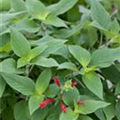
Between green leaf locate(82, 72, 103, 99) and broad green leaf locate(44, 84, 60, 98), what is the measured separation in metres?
0.06

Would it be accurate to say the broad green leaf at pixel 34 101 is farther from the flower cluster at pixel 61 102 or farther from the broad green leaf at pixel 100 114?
the broad green leaf at pixel 100 114

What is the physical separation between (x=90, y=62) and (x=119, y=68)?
6 cm

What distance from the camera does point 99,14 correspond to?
0.88m

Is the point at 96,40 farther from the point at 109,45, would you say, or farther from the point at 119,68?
the point at 119,68

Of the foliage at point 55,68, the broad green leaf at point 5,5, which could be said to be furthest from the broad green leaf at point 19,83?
the broad green leaf at point 5,5

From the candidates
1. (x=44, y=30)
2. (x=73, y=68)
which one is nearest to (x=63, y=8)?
(x=44, y=30)

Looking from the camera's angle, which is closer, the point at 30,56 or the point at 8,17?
the point at 30,56

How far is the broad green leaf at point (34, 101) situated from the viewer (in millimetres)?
707

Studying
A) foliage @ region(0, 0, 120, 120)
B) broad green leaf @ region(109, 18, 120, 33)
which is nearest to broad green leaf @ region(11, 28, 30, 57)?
foliage @ region(0, 0, 120, 120)

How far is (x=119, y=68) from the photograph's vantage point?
0.79 metres

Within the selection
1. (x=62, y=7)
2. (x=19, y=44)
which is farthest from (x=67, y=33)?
(x=19, y=44)

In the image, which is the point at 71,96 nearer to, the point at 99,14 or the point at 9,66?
the point at 9,66

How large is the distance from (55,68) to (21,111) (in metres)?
0.11

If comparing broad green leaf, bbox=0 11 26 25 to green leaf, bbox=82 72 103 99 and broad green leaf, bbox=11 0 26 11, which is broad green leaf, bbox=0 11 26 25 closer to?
broad green leaf, bbox=11 0 26 11
